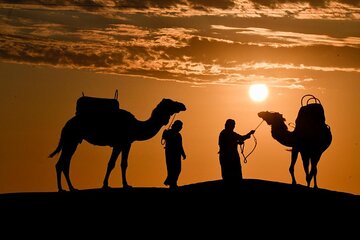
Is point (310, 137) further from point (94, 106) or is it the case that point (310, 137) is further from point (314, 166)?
point (94, 106)

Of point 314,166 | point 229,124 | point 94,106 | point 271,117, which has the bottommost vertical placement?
point 314,166

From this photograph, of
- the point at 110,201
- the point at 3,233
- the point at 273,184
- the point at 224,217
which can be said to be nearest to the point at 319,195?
the point at 273,184

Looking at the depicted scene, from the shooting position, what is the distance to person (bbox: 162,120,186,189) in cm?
3756

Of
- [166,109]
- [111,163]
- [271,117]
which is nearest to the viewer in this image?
[111,163]

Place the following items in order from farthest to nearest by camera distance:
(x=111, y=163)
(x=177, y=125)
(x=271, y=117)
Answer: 1. (x=271, y=117)
2. (x=111, y=163)
3. (x=177, y=125)

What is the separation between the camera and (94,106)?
3859 cm

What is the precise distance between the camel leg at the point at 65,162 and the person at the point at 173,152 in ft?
9.74

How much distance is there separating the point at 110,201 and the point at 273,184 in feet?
17.7

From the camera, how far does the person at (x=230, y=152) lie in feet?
122

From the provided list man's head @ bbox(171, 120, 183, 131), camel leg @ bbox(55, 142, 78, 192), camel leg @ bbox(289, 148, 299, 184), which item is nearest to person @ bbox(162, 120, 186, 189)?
man's head @ bbox(171, 120, 183, 131)

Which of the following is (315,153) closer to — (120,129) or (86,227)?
(120,129)

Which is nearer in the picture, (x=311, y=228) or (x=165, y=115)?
(x=311, y=228)

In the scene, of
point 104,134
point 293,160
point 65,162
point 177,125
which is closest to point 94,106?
point 104,134

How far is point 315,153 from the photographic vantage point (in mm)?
39594
